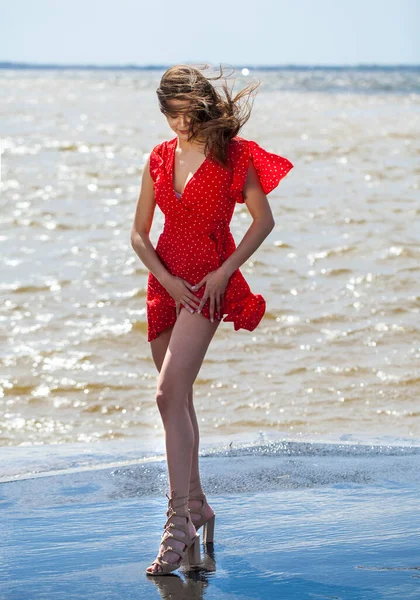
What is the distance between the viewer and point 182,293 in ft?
11.6

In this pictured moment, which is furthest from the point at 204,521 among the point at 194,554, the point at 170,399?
the point at 170,399

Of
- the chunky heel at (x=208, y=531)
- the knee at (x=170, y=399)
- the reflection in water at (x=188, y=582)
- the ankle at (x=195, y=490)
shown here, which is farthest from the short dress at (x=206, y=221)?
the reflection in water at (x=188, y=582)

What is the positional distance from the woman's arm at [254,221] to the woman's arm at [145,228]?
25cm

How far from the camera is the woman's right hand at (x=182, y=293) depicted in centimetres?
352

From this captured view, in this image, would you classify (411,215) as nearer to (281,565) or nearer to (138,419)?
(138,419)

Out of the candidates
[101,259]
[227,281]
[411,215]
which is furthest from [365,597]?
[411,215]

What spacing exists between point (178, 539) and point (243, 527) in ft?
1.54

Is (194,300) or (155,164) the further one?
(155,164)

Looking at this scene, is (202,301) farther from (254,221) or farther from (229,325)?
(229,325)

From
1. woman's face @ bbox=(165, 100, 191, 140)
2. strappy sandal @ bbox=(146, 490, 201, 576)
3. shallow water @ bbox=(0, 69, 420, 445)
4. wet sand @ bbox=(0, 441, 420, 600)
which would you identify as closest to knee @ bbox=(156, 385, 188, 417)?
strappy sandal @ bbox=(146, 490, 201, 576)

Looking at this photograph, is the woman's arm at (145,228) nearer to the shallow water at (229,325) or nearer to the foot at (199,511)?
Answer: the foot at (199,511)

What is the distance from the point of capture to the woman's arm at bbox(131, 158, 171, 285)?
11.9 feet

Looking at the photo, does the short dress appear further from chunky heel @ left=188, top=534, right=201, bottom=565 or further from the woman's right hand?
chunky heel @ left=188, top=534, right=201, bottom=565

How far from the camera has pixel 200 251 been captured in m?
3.59
